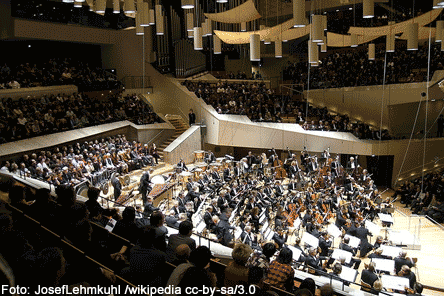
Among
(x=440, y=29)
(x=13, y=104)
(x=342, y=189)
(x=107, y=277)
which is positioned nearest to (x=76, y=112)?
(x=13, y=104)

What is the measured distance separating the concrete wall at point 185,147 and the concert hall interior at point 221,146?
0.28ft

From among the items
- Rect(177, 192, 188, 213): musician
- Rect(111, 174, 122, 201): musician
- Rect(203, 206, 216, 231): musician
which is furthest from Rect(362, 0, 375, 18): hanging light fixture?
Rect(111, 174, 122, 201): musician

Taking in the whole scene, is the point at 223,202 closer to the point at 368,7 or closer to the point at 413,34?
the point at 368,7

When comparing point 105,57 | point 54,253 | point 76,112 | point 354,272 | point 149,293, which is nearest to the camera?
point 54,253

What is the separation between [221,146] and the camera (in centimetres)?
2102

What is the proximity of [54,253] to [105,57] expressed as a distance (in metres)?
21.4

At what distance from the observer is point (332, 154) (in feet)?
61.9

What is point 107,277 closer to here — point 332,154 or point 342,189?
point 342,189

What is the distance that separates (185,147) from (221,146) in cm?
345

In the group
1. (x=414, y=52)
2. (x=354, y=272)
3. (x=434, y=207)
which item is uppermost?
(x=414, y=52)

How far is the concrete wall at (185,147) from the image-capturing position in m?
16.9

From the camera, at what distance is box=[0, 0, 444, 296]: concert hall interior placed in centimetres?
424

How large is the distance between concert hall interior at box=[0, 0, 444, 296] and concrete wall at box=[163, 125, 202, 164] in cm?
9

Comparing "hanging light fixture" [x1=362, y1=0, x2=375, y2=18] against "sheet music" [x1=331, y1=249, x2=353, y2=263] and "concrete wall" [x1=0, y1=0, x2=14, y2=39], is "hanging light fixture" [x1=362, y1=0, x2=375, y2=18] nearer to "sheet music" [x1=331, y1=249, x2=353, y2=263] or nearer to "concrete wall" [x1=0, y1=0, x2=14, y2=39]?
"sheet music" [x1=331, y1=249, x2=353, y2=263]
